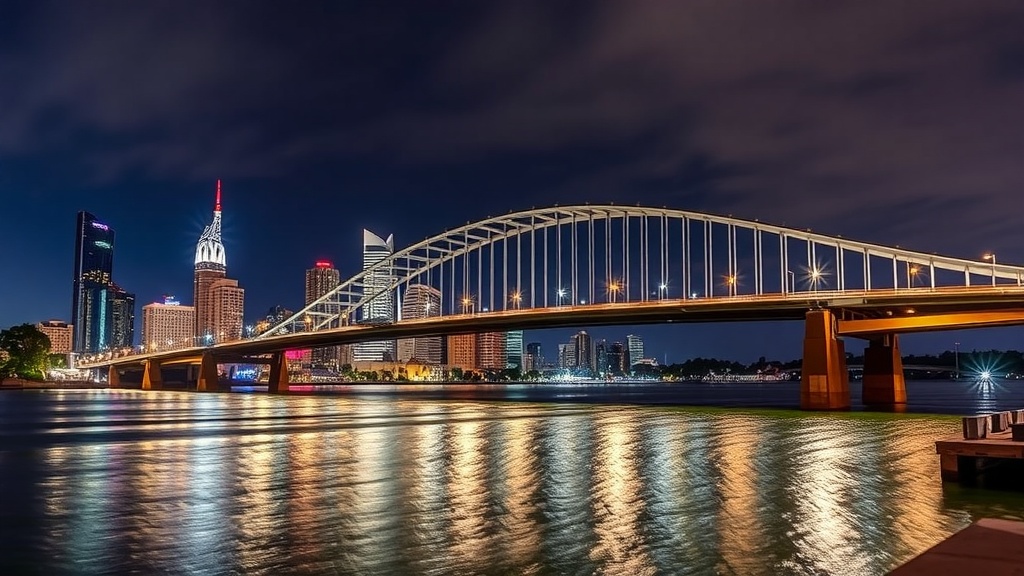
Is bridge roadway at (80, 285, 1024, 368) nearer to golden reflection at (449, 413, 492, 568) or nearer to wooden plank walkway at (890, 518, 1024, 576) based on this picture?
golden reflection at (449, 413, 492, 568)

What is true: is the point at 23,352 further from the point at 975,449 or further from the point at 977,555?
the point at 977,555

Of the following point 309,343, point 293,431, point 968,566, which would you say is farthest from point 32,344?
point 968,566

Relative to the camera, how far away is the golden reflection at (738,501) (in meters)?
14.0

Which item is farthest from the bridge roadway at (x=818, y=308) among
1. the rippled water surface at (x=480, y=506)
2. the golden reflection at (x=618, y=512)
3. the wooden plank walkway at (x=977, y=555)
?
the wooden plank walkway at (x=977, y=555)

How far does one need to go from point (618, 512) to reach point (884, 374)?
71828 millimetres

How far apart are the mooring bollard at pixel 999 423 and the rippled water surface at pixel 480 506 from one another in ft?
7.70

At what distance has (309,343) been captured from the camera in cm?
11850

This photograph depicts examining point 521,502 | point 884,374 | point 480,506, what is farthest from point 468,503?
point 884,374

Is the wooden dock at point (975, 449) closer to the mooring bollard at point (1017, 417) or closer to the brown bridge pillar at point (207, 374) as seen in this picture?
the mooring bollard at point (1017, 417)

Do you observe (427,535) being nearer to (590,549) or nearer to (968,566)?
(590,549)

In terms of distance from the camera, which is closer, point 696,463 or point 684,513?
point 684,513

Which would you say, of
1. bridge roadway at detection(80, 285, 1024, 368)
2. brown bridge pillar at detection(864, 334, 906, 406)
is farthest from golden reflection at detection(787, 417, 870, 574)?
brown bridge pillar at detection(864, 334, 906, 406)

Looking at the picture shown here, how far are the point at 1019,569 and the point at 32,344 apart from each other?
665ft

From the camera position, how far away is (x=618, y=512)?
1794cm
